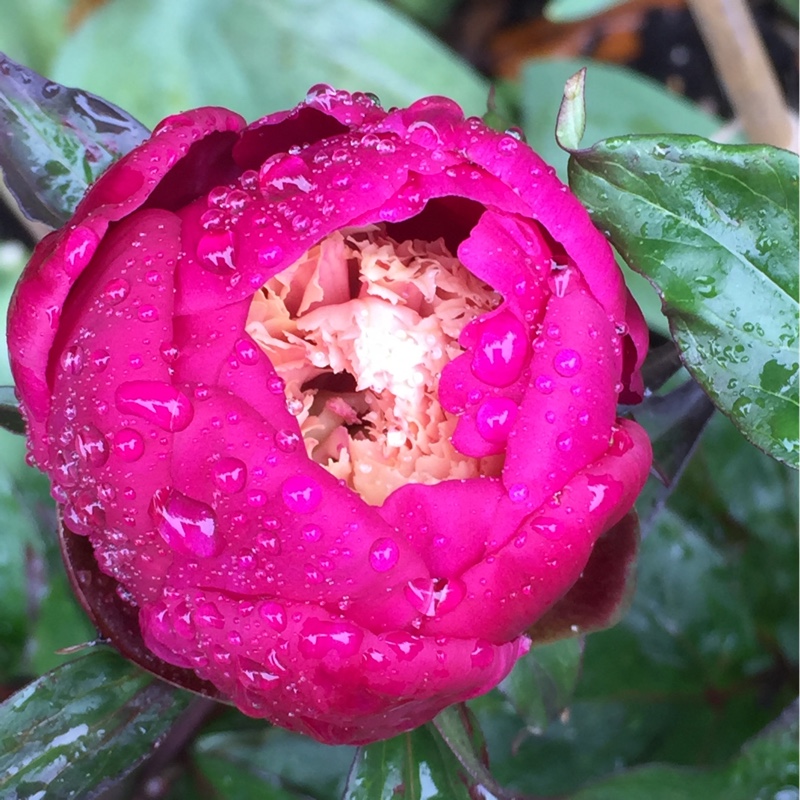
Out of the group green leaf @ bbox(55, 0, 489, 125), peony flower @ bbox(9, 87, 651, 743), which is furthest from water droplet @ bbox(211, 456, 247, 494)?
green leaf @ bbox(55, 0, 489, 125)

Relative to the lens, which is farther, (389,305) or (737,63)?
(737,63)

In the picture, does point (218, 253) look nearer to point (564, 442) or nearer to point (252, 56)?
point (564, 442)

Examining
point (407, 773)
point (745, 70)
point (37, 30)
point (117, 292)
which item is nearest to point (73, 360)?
point (117, 292)

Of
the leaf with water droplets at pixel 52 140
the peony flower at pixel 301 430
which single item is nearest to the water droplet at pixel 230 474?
the peony flower at pixel 301 430

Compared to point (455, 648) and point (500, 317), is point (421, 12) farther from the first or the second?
point (455, 648)

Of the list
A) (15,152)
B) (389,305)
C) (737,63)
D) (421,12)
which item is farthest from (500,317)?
(421,12)

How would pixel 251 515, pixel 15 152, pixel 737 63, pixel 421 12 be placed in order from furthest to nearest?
pixel 421 12 → pixel 737 63 → pixel 15 152 → pixel 251 515
